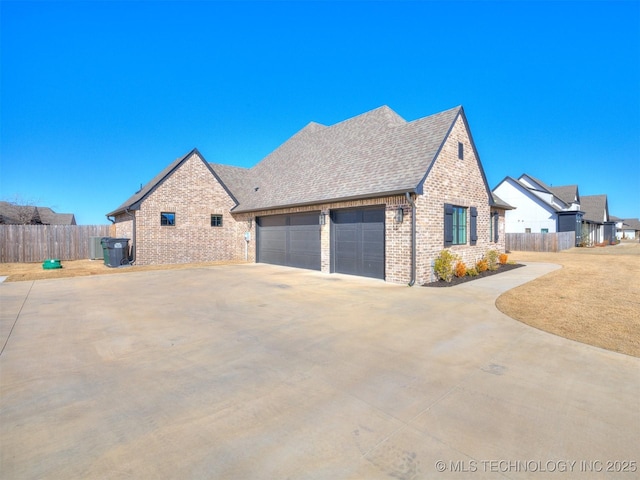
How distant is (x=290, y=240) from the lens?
15.3 m

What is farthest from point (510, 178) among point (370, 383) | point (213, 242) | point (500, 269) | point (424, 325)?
point (370, 383)

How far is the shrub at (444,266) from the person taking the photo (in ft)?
33.9

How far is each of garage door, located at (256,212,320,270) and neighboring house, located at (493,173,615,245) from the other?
91.2ft

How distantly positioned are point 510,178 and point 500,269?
2474 centimetres

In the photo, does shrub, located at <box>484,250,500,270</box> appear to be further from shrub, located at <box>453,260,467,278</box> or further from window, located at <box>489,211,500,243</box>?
shrub, located at <box>453,260,467,278</box>

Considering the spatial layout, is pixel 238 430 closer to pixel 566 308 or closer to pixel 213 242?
pixel 566 308

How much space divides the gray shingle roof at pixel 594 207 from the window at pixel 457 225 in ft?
116

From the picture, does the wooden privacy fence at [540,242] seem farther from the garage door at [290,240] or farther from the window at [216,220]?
the window at [216,220]

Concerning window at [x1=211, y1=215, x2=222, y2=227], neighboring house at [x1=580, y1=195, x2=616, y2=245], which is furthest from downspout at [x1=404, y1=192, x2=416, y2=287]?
neighboring house at [x1=580, y1=195, x2=616, y2=245]

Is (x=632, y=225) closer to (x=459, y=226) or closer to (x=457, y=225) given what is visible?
(x=459, y=226)

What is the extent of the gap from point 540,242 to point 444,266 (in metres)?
20.7

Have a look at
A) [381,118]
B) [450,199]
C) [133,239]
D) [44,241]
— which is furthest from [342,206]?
[44,241]

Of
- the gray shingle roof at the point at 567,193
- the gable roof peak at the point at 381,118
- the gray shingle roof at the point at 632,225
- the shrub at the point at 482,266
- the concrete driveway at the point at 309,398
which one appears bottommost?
the concrete driveway at the point at 309,398

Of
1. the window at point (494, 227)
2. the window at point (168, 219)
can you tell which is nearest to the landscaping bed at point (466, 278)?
the window at point (494, 227)
